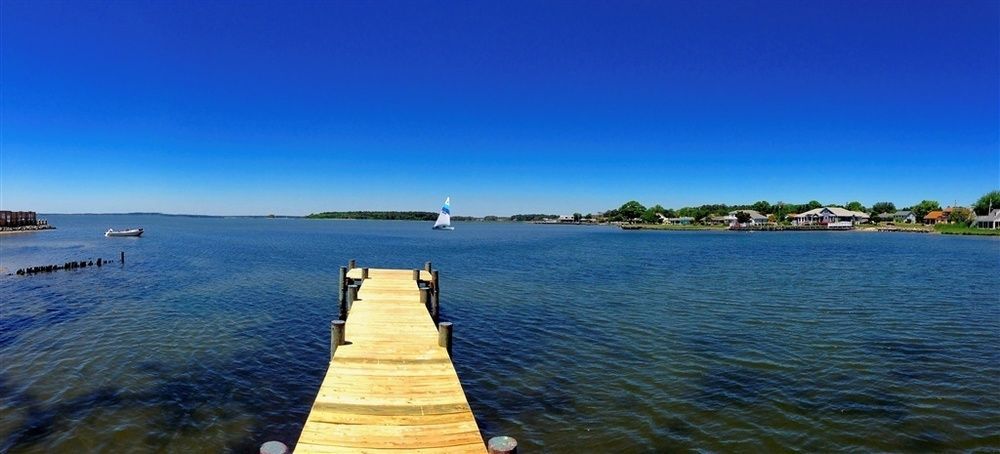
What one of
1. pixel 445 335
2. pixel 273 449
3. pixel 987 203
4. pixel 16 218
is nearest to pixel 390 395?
pixel 273 449

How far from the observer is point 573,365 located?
688 inches

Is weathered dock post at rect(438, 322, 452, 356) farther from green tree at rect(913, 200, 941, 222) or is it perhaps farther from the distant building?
green tree at rect(913, 200, 941, 222)

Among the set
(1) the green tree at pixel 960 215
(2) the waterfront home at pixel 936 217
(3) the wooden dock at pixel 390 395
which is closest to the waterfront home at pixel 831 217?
(2) the waterfront home at pixel 936 217

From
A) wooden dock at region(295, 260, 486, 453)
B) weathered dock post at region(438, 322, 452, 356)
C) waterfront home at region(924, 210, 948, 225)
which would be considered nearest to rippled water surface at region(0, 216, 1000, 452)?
weathered dock post at region(438, 322, 452, 356)

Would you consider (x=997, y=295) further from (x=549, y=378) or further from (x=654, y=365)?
(x=549, y=378)

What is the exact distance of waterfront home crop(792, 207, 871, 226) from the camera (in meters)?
183

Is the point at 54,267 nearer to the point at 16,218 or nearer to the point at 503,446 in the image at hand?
the point at 503,446

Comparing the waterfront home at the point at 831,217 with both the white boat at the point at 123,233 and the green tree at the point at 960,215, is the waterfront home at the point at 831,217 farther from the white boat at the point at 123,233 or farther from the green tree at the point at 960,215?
the white boat at the point at 123,233

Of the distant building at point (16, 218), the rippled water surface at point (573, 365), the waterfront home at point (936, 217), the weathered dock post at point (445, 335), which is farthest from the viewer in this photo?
the waterfront home at point (936, 217)

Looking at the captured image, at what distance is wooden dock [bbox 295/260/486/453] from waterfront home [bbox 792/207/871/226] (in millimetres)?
199242

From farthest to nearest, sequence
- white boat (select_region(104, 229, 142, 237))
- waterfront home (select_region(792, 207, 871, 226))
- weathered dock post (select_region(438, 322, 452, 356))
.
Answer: waterfront home (select_region(792, 207, 871, 226))
white boat (select_region(104, 229, 142, 237))
weathered dock post (select_region(438, 322, 452, 356))

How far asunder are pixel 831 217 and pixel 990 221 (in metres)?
51.6

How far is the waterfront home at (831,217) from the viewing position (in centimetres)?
18266

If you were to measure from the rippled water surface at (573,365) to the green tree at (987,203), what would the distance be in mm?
157188
